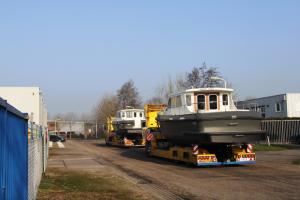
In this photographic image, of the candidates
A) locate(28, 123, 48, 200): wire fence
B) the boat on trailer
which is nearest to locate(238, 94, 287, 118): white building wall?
the boat on trailer

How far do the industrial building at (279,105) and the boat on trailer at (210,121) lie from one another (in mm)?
26989

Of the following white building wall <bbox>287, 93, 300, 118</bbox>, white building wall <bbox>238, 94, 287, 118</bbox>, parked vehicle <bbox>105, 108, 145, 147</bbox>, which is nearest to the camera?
parked vehicle <bbox>105, 108, 145, 147</bbox>

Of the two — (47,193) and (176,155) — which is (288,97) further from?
(47,193)

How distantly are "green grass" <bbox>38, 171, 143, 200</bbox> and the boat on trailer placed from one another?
431cm

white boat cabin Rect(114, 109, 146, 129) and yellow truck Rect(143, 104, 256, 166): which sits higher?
white boat cabin Rect(114, 109, 146, 129)

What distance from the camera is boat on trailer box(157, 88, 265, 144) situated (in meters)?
19.7

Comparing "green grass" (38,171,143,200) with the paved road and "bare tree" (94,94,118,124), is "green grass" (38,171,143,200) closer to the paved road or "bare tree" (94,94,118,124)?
the paved road

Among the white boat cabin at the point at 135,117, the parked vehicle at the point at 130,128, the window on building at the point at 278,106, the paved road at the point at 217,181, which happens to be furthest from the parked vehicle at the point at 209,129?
the window on building at the point at 278,106

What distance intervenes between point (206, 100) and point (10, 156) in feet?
57.4

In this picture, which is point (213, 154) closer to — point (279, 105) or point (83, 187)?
point (83, 187)

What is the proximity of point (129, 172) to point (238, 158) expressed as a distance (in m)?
4.70

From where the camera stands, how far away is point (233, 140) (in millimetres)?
19812

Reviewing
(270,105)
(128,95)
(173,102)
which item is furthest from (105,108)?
(173,102)

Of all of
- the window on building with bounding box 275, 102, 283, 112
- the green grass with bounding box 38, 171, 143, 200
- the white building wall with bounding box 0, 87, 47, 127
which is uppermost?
the window on building with bounding box 275, 102, 283, 112
